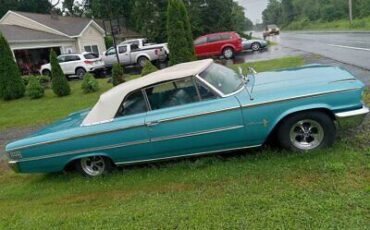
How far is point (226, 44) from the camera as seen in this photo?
23.7m

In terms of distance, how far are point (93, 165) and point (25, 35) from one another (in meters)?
25.8

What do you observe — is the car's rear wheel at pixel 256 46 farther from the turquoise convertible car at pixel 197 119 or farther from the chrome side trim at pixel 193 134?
the chrome side trim at pixel 193 134

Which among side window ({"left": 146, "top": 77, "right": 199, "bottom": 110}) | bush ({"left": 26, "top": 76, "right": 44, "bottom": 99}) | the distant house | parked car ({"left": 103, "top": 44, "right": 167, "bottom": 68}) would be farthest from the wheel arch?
the distant house

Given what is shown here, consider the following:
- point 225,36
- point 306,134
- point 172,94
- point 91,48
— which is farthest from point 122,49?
point 306,134

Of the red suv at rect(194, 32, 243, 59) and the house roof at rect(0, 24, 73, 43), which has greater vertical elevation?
the house roof at rect(0, 24, 73, 43)

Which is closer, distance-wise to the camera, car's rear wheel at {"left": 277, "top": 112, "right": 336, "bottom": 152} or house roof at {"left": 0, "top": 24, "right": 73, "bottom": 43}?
car's rear wheel at {"left": 277, "top": 112, "right": 336, "bottom": 152}

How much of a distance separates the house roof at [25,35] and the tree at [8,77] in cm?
976

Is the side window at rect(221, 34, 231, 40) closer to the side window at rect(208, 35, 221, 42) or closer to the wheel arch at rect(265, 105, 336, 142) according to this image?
the side window at rect(208, 35, 221, 42)

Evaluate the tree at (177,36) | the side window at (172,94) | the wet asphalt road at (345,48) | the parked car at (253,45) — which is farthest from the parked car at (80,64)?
the side window at (172,94)

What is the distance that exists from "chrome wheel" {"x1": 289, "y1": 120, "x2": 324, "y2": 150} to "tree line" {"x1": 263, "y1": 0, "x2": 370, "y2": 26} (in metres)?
51.5

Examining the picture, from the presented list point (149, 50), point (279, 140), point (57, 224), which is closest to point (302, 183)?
point (279, 140)

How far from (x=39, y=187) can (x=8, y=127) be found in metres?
6.18

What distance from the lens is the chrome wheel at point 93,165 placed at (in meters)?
5.26

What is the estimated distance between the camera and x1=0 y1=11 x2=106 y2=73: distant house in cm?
2673
